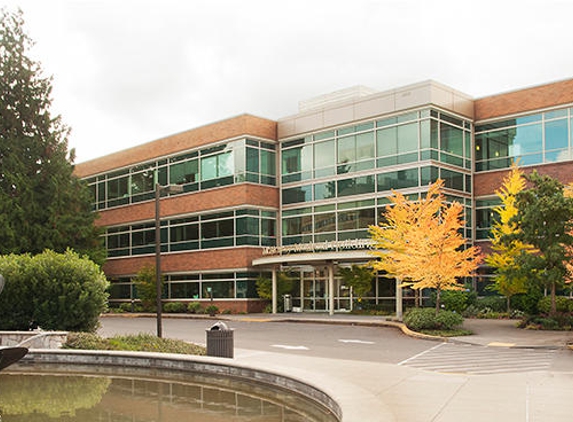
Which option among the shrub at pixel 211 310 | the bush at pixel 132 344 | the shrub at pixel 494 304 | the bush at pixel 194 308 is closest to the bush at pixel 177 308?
the bush at pixel 194 308

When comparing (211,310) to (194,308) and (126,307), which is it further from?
(126,307)

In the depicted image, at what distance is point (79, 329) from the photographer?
21297 mm

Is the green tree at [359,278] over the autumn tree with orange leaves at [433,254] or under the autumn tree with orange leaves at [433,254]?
under

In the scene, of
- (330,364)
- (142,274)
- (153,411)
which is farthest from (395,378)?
(142,274)

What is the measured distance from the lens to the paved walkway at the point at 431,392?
29.7 feet

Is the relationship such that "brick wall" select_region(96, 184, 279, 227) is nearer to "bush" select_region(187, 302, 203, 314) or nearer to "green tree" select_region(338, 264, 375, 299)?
"bush" select_region(187, 302, 203, 314)

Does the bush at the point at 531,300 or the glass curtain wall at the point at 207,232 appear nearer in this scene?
the bush at the point at 531,300

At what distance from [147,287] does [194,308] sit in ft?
15.1

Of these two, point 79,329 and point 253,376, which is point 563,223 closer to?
point 253,376

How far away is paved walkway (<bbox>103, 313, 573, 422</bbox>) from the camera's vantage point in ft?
29.7

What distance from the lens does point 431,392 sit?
1102cm

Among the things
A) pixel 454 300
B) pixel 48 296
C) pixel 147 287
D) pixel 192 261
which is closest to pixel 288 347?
pixel 48 296

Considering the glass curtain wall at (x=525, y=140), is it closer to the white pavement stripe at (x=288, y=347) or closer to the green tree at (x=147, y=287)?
the white pavement stripe at (x=288, y=347)

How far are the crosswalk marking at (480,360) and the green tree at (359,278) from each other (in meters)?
12.7
